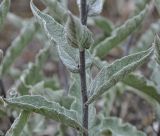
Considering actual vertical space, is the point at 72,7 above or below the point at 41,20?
below

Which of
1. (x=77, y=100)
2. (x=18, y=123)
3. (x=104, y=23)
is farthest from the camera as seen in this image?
(x=104, y=23)

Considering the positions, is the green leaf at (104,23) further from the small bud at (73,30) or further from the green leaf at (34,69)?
the small bud at (73,30)

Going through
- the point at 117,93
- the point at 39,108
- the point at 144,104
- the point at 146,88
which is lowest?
the point at 144,104

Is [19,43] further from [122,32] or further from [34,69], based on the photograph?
[122,32]

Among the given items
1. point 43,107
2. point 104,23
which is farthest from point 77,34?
point 104,23

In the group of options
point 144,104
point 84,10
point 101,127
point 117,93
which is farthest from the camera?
point 144,104

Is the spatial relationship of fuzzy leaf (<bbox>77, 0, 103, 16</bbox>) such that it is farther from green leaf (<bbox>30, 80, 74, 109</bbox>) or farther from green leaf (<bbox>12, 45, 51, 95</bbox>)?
green leaf (<bbox>12, 45, 51, 95</bbox>)

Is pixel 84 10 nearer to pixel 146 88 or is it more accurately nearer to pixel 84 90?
pixel 84 90

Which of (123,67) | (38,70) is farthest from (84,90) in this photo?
(38,70)
